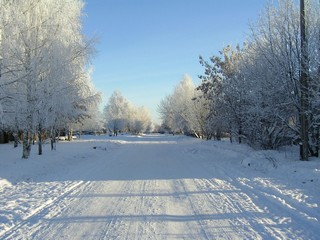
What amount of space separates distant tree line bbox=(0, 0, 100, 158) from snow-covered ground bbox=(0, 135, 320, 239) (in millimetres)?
3806

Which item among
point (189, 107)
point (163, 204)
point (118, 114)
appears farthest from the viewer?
point (118, 114)

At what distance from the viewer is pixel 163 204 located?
8.39 metres

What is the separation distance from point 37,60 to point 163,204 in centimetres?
1118

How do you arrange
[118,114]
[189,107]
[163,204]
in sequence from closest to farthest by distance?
[163,204]
[189,107]
[118,114]

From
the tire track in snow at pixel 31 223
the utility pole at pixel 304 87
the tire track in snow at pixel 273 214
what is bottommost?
the tire track in snow at pixel 273 214

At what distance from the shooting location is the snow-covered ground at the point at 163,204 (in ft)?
20.2

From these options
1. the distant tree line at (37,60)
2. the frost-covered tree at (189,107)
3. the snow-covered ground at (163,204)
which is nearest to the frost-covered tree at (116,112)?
the frost-covered tree at (189,107)

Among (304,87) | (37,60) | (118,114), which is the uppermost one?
(118,114)

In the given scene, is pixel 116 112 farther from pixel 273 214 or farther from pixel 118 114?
pixel 273 214

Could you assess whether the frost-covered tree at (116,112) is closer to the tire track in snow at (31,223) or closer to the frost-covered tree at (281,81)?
the frost-covered tree at (281,81)

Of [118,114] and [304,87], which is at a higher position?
[118,114]

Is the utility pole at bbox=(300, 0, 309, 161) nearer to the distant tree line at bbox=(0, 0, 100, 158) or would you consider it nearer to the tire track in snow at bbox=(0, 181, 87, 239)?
the tire track in snow at bbox=(0, 181, 87, 239)

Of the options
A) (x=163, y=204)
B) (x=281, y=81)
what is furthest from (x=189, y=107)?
(x=163, y=204)

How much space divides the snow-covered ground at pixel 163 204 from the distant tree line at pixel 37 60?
3806mm
